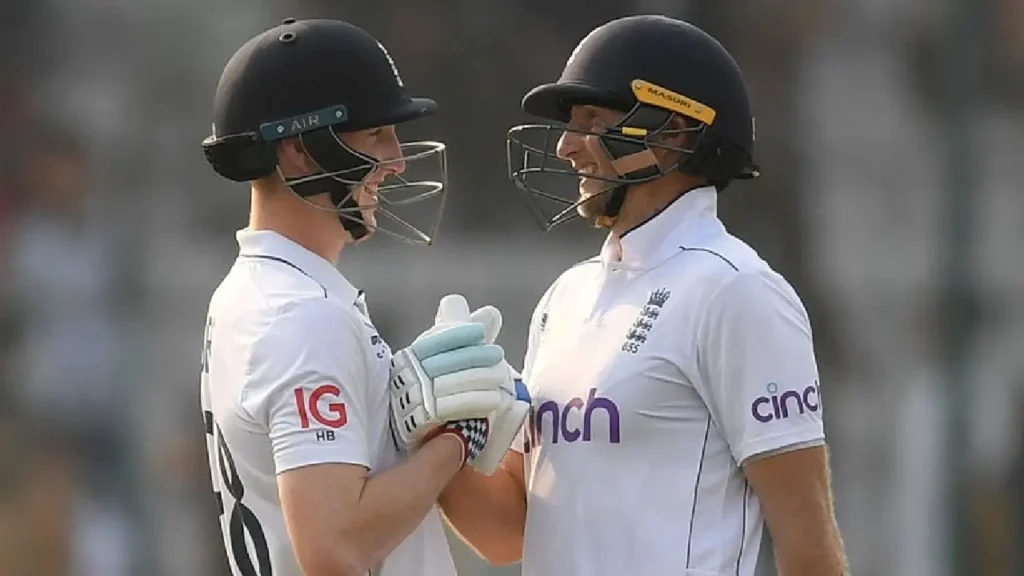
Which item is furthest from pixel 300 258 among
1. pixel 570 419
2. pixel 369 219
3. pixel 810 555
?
pixel 810 555

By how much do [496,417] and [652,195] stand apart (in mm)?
488

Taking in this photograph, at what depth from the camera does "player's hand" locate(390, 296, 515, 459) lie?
2.68 m

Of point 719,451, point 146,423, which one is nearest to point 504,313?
point 146,423

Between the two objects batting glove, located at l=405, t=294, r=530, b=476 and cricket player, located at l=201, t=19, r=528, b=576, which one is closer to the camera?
cricket player, located at l=201, t=19, r=528, b=576

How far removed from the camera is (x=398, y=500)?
8.58 ft

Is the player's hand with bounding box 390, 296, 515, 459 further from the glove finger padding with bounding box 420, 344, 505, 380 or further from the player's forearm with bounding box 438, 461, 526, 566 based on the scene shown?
the player's forearm with bounding box 438, 461, 526, 566

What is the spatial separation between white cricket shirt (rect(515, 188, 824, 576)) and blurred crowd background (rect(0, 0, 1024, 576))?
244cm

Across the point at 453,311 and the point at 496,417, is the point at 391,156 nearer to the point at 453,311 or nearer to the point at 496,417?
the point at 453,311

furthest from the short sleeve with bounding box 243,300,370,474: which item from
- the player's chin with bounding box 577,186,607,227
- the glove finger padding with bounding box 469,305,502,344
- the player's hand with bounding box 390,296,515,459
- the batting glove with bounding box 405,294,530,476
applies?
the player's chin with bounding box 577,186,607,227

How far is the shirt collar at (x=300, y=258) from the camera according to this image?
275 centimetres

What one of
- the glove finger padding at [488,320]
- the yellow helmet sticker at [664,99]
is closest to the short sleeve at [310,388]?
the glove finger padding at [488,320]

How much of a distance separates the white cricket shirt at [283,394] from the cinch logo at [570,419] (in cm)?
24

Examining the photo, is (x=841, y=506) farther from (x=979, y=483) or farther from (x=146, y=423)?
(x=146, y=423)

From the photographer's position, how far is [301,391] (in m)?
2.57
